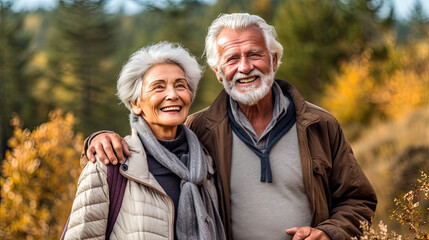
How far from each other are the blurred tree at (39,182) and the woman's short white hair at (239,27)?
4.41 meters

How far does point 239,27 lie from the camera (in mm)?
3189

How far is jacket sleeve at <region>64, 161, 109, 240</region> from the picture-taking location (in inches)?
→ 92.1

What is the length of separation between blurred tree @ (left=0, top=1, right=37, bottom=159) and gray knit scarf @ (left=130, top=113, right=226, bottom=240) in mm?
31011

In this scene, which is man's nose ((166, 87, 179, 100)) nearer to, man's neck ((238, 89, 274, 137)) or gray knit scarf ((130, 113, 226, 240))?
gray knit scarf ((130, 113, 226, 240))

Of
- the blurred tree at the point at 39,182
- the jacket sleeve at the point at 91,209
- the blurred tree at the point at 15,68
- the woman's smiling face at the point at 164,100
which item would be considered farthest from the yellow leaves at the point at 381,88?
the blurred tree at the point at 15,68

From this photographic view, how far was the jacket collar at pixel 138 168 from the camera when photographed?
239 centimetres

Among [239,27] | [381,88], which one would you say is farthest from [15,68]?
[239,27]

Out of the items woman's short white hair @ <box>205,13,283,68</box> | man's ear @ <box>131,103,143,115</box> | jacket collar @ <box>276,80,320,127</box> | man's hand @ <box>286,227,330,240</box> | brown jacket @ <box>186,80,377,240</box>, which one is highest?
woman's short white hair @ <box>205,13,283,68</box>

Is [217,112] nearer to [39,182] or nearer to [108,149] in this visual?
[108,149]

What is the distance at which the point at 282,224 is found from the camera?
288 cm

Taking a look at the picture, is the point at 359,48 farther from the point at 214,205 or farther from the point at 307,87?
the point at 214,205

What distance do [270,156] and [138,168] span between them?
928mm

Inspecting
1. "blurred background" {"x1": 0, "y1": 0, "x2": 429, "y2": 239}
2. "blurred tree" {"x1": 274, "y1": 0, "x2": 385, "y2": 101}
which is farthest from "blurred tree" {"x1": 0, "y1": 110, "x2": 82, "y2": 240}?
"blurred tree" {"x1": 274, "y1": 0, "x2": 385, "y2": 101}

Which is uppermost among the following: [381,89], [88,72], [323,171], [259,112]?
[88,72]
